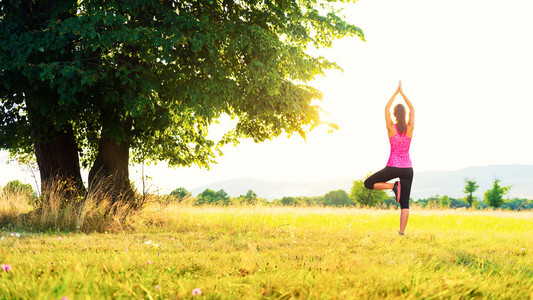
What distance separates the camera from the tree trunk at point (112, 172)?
1130 centimetres

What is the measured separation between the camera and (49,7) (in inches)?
402

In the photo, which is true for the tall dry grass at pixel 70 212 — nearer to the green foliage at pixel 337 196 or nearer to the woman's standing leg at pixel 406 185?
the woman's standing leg at pixel 406 185

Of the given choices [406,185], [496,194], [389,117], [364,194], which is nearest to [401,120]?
[389,117]

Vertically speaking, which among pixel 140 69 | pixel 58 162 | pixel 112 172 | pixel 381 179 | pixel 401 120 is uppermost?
pixel 140 69

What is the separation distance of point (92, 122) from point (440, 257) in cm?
1059

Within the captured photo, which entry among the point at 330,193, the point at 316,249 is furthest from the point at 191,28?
the point at 330,193

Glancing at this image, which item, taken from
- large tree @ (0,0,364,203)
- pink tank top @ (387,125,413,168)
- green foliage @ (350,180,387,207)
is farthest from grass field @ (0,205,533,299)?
green foliage @ (350,180,387,207)

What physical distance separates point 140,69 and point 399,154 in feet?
20.0

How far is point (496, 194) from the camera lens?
151 ft

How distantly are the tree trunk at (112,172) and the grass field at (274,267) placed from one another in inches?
102

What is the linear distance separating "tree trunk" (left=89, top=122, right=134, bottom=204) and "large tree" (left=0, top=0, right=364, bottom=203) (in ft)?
0.10

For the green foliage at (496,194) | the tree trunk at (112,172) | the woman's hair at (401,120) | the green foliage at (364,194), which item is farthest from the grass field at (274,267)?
the green foliage at (496,194)

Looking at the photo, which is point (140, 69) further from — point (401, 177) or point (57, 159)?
point (401, 177)

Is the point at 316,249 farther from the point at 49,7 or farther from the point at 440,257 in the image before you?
the point at 49,7
